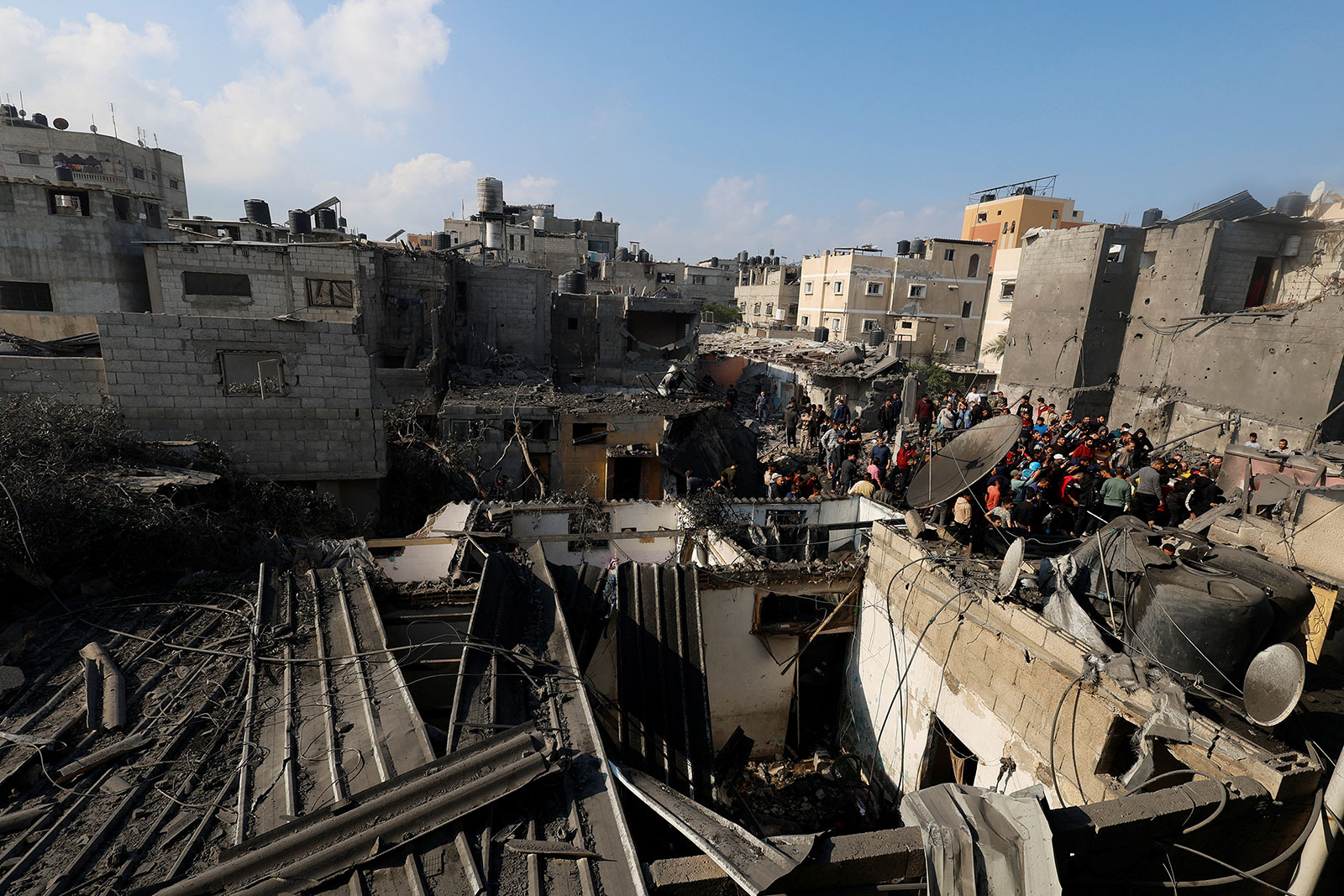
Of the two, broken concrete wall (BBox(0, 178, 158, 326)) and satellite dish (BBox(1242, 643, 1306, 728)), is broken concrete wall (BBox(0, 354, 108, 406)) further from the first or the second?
satellite dish (BBox(1242, 643, 1306, 728))

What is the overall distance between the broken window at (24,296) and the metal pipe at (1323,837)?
29.2 m

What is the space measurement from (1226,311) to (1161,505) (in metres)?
12.5

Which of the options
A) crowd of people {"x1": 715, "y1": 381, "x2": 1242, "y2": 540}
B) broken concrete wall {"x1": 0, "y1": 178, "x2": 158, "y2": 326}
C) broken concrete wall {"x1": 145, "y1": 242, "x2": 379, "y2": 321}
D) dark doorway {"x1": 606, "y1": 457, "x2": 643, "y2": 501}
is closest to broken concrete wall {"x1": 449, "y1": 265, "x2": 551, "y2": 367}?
broken concrete wall {"x1": 145, "y1": 242, "x2": 379, "y2": 321}

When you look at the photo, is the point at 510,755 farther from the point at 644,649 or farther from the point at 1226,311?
the point at 1226,311

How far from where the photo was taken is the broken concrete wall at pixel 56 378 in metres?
11.0

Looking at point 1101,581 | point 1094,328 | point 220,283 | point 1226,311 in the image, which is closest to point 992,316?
point 1094,328

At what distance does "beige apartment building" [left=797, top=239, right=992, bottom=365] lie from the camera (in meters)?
39.9

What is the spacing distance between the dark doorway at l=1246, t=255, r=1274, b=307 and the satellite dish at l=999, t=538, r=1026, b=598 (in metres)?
19.7

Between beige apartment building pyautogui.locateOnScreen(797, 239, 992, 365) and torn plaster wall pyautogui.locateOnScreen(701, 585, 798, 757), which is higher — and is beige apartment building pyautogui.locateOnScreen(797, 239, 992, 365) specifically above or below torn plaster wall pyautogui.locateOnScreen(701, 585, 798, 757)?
above

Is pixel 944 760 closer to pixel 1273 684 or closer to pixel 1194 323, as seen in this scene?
pixel 1273 684

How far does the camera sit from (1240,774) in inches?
186

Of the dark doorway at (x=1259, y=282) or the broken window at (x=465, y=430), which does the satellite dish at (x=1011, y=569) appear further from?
the dark doorway at (x=1259, y=282)

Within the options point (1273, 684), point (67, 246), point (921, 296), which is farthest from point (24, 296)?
point (921, 296)

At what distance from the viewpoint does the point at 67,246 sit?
19500 mm
